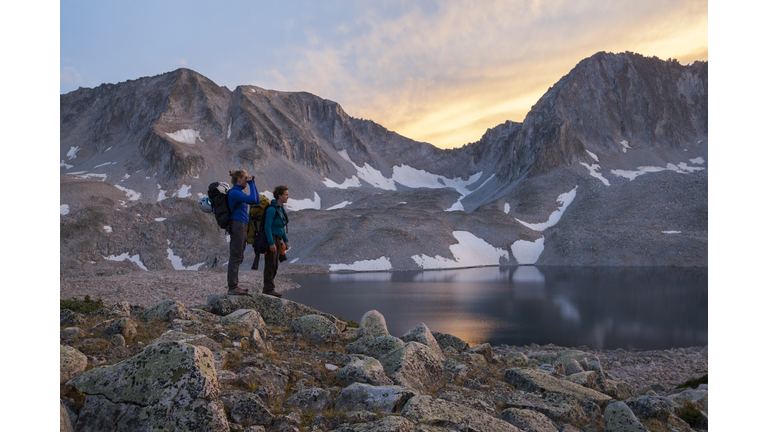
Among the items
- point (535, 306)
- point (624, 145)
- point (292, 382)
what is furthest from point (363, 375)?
point (624, 145)

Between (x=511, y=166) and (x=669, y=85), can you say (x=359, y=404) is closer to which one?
(x=511, y=166)

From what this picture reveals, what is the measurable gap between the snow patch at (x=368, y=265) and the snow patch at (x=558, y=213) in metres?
50.2

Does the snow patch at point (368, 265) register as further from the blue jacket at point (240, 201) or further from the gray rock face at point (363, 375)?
the gray rock face at point (363, 375)

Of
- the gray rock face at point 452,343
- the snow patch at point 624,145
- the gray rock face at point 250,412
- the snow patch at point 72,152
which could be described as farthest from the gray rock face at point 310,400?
the snow patch at point 72,152

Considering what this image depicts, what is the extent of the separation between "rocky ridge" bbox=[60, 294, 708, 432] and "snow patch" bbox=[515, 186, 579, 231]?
10796cm

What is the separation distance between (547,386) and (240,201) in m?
8.19

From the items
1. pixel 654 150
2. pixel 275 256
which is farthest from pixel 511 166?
pixel 275 256

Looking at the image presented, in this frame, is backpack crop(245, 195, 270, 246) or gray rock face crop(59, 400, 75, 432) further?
backpack crop(245, 195, 270, 246)

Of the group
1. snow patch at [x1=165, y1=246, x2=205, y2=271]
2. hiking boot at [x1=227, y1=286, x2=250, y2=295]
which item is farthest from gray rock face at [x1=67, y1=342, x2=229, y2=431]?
snow patch at [x1=165, y1=246, x2=205, y2=271]

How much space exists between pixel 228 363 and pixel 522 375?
602 centimetres

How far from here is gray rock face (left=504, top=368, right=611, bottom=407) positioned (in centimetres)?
812

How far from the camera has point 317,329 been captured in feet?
31.5

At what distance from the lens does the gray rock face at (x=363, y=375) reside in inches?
256

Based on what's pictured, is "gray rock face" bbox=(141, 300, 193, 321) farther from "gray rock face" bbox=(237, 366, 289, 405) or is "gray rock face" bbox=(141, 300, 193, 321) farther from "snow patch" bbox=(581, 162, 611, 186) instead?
"snow patch" bbox=(581, 162, 611, 186)
